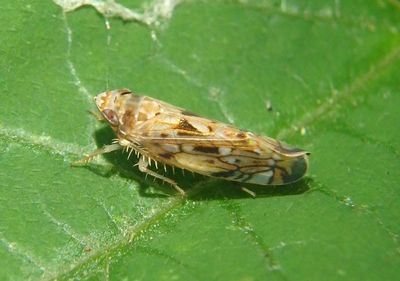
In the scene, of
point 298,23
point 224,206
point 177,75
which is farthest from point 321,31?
point 224,206

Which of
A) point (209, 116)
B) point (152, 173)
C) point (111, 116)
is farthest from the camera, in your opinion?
point (209, 116)

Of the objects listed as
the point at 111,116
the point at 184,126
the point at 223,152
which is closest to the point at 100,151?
the point at 111,116

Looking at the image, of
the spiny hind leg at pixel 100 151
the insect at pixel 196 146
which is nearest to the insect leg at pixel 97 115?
the insect at pixel 196 146

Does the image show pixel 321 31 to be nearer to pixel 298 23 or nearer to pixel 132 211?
pixel 298 23

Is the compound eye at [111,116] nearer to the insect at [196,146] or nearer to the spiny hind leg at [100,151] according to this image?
the insect at [196,146]

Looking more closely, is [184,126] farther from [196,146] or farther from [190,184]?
[190,184]

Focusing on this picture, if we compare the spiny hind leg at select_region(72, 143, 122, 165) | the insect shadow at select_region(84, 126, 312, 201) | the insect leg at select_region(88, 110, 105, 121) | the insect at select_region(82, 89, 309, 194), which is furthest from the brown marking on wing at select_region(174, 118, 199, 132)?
the insect leg at select_region(88, 110, 105, 121)

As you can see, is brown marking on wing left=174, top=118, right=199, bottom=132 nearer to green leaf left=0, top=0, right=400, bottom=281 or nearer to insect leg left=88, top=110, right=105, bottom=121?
green leaf left=0, top=0, right=400, bottom=281

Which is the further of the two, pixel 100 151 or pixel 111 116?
pixel 111 116
